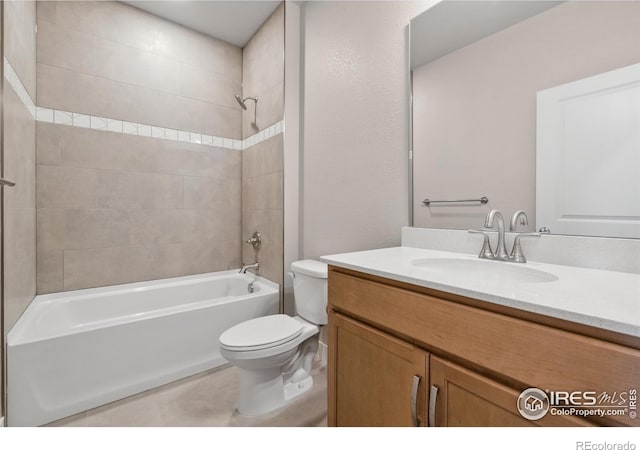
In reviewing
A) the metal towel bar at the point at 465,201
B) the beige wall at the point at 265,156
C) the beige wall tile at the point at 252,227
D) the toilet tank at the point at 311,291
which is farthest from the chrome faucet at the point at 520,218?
the beige wall tile at the point at 252,227

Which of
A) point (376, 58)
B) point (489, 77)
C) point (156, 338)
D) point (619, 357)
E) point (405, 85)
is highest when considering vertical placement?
point (376, 58)

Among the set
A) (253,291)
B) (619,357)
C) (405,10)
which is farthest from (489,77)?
(253,291)

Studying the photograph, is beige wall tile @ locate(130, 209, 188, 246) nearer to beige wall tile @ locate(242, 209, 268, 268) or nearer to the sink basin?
beige wall tile @ locate(242, 209, 268, 268)

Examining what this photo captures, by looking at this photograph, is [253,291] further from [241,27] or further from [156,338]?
[241,27]

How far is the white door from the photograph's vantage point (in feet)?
2.94

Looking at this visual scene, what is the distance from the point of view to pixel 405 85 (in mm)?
1522

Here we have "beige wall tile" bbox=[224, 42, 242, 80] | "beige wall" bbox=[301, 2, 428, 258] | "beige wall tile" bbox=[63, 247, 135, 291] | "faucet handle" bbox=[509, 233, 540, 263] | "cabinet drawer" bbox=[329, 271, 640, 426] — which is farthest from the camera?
"beige wall tile" bbox=[224, 42, 242, 80]

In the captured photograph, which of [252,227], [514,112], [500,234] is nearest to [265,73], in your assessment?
[252,227]

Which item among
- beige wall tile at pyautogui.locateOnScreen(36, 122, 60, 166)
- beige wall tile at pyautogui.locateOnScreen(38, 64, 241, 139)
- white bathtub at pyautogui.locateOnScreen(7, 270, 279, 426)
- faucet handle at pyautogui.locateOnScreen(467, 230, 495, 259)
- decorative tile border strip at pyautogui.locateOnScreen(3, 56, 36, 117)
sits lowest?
white bathtub at pyautogui.locateOnScreen(7, 270, 279, 426)

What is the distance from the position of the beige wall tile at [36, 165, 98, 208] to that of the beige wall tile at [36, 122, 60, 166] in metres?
0.05

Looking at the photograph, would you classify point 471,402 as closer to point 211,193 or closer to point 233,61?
point 211,193

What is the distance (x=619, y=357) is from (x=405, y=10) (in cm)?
170

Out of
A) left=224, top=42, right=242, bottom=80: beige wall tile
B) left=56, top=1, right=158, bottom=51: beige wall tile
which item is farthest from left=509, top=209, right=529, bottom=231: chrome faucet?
left=56, top=1, right=158, bottom=51: beige wall tile

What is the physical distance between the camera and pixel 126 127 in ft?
7.06
